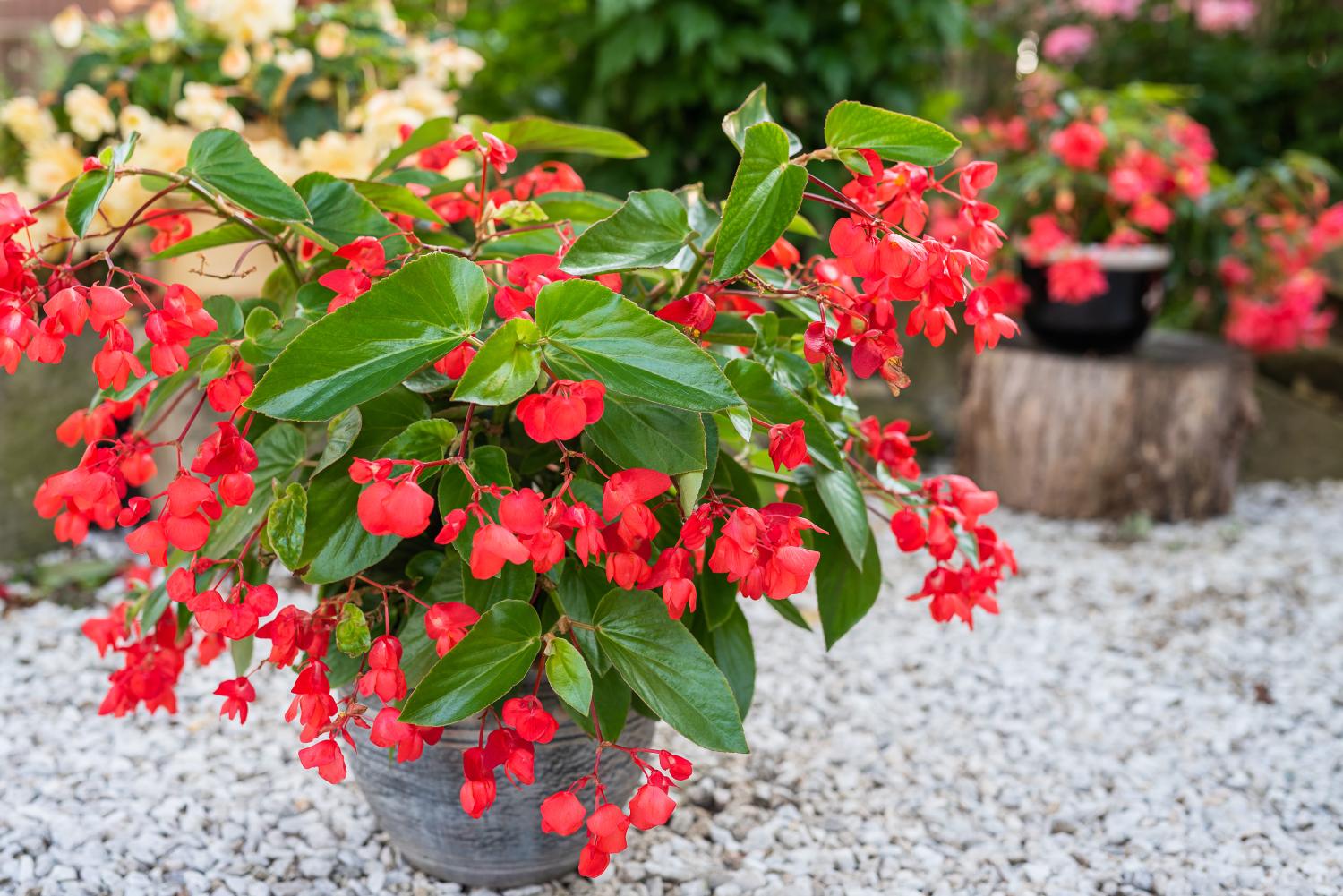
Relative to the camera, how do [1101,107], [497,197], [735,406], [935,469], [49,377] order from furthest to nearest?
[935,469] < [1101,107] < [49,377] < [497,197] < [735,406]

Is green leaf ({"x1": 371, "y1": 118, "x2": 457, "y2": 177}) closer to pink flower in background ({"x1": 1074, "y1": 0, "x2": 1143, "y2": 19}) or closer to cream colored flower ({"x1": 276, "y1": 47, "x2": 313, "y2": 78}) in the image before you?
cream colored flower ({"x1": 276, "y1": 47, "x2": 313, "y2": 78})

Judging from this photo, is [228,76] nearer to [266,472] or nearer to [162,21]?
[162,21]

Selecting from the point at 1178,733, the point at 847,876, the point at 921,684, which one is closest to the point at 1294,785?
the point at 1178,733

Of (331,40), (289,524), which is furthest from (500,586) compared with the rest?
(331,40)

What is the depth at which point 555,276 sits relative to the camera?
3.11 feet

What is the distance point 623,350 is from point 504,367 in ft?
0.27

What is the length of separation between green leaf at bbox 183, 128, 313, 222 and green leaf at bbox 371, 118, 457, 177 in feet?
0.78

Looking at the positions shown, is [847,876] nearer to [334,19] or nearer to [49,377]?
[49,377]

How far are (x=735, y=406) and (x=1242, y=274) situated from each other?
2.55 metres

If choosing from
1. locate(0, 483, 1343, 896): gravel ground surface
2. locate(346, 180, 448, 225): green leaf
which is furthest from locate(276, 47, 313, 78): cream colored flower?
locate(346, 180, 448, 225): green leaf

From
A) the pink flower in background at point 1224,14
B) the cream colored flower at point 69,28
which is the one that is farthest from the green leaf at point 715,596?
the pink flower in background at point 1224,14

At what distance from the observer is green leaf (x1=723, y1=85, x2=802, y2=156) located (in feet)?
3.09

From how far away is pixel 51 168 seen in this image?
2158mm

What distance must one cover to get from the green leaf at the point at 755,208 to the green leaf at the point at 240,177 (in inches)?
13.0
